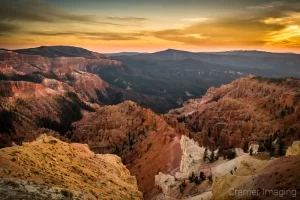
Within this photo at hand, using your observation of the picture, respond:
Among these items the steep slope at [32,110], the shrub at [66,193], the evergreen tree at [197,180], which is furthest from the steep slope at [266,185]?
the steep slope at [32,110]

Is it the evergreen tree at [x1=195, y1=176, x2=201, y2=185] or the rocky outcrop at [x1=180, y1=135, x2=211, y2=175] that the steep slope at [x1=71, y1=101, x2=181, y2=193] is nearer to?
the rocky outcrop at [x1=180, y1=135, x2=211, y2=175]

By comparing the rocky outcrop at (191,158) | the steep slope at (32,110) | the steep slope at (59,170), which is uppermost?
the steep slope at (59,170)

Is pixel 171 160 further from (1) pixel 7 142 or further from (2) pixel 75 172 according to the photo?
(1) pixel 7 142

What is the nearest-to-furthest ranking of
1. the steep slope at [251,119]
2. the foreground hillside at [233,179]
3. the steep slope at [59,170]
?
the foreground hillside at [233,179], the steep slope at [59,170], the steep slope at [251,119]

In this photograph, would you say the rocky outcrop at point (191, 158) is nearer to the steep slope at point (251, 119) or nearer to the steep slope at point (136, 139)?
the steep slope at point (136, 139)

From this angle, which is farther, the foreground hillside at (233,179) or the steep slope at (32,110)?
the steep slope at (32,110)

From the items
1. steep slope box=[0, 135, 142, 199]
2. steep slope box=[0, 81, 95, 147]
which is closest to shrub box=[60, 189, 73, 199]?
steep slope box=[0, 135, 142, 199]

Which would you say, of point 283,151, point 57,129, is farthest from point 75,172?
point 57,129
